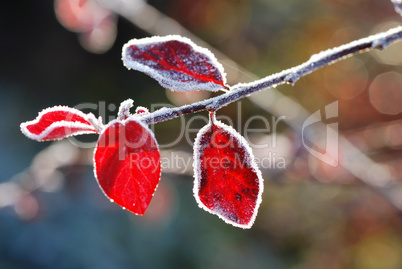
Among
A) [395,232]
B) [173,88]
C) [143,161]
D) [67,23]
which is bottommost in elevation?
[143,161]

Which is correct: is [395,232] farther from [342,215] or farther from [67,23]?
[67,23]

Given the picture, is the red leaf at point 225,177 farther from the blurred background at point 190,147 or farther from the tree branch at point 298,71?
the blurred background at point 190,147

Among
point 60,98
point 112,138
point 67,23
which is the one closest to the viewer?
point 112,138

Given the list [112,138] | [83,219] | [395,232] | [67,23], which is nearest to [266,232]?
[395,232]

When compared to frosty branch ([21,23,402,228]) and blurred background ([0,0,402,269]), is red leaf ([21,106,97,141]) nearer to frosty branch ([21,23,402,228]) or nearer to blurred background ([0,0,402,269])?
frosty branch ([21,23,402,228])

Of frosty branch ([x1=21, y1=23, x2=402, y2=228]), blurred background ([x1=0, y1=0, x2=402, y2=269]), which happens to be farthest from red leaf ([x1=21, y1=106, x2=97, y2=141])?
blurred background ([x1=0, y1=0, x2=402, y2=269])

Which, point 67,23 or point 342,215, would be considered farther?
point 342,215

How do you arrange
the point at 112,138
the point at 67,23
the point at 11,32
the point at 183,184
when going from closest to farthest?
the point at 112,138 → the point at 67,23 → the point at 183,184 → the point at 11,32
